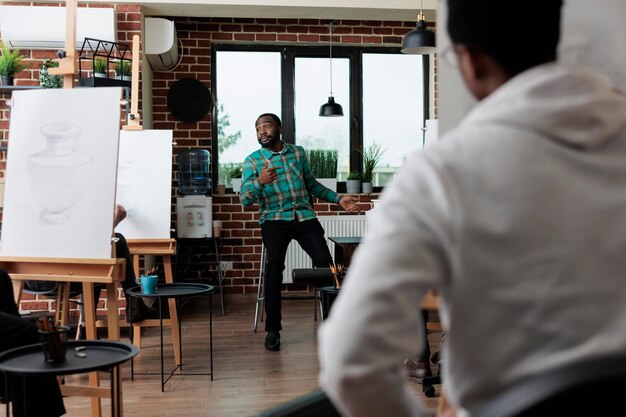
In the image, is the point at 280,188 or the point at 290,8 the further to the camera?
the point at 290,8

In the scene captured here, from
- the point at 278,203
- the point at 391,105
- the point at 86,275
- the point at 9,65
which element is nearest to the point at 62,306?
the point at 86,275

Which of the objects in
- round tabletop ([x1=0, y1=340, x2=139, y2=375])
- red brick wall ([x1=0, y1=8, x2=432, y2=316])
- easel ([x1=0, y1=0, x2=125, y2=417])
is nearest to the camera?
round tabletop ([x1=0, y1=340, x2=139, y2=375])

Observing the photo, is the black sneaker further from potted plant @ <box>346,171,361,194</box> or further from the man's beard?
potted plant @ <box>346,171,361,194</box>

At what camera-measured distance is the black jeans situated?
16.2ft

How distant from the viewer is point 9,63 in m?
5.22

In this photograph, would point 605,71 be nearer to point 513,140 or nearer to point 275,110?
point 513,140

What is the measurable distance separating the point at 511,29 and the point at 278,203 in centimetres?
418

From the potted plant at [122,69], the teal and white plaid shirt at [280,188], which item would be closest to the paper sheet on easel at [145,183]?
the teal and white plaid shirt at [280,188]

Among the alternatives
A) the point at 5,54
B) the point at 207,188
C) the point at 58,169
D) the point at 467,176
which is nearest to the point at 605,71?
the point at 467,176

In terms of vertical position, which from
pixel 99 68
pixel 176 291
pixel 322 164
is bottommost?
pixel 176 291

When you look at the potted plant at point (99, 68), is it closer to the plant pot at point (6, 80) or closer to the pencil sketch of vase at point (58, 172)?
the plant pot at point (6, 80)

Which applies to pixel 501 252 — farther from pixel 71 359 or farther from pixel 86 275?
pixel 86 275

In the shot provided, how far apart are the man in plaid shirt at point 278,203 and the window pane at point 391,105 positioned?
83.1 inches

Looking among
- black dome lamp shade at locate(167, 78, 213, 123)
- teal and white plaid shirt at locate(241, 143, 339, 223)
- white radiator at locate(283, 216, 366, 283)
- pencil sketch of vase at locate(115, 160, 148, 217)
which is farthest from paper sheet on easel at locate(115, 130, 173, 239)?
white radiator at locate(283, 216, 366, 283)
